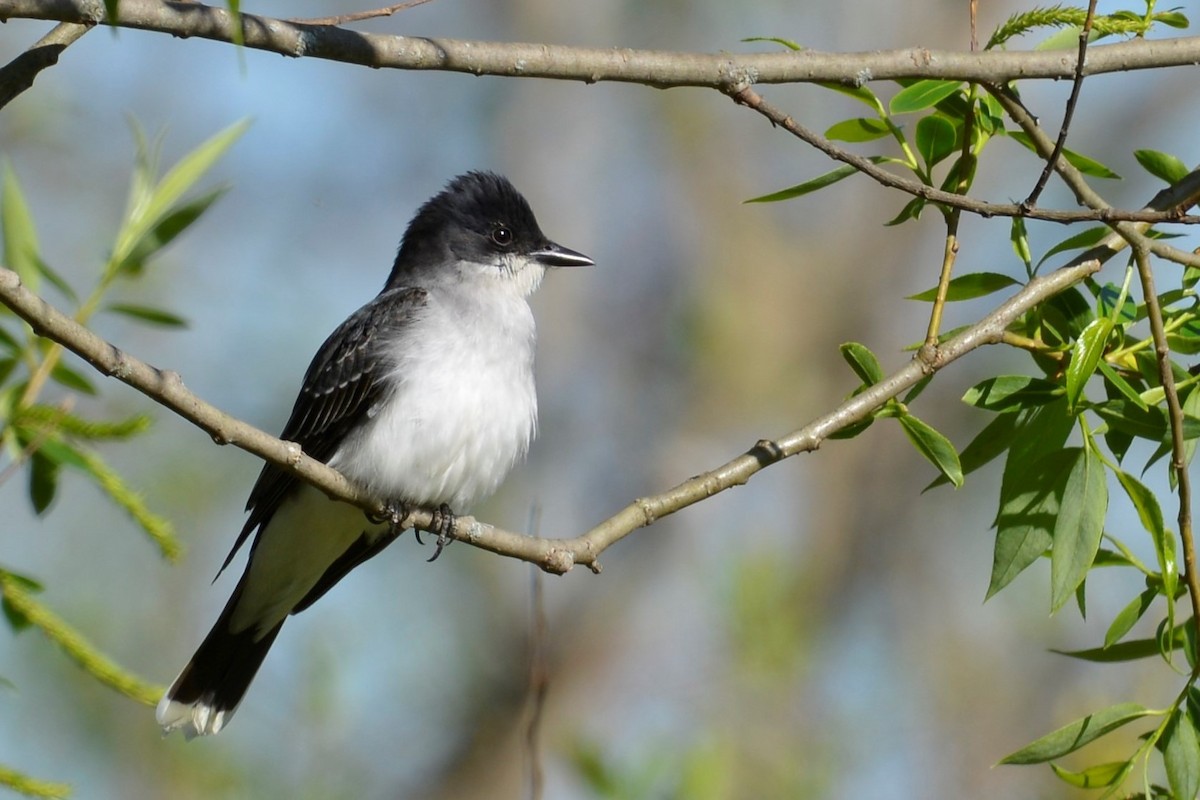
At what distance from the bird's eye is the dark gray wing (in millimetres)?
558

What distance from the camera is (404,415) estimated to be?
495 centimetres

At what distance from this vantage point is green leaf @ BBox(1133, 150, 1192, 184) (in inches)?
135

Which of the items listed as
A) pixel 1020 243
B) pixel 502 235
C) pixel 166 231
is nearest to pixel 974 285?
pixel 1020 243

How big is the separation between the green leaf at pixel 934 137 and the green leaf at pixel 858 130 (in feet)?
0.32

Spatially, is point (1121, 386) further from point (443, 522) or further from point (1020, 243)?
point (443, 522)

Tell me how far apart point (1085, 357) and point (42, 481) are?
2.16 metres

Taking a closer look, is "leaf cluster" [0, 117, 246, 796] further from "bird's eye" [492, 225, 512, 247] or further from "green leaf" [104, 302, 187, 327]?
"bird's eye" [492, 225, 512, 247]

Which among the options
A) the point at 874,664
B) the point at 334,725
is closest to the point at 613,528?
the point at 334,725

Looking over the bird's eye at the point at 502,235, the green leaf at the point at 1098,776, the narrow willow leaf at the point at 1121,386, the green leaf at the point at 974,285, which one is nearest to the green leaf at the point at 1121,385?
the narrow willow leaf at the point at 1121,386

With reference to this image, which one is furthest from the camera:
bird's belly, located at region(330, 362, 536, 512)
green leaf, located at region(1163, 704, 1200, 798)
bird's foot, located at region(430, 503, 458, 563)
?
bird's belly, located at region(330, 362, 536, 512)

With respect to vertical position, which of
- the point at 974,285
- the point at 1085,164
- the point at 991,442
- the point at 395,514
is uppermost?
the point at 1085,164

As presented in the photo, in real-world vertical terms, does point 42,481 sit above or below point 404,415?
below

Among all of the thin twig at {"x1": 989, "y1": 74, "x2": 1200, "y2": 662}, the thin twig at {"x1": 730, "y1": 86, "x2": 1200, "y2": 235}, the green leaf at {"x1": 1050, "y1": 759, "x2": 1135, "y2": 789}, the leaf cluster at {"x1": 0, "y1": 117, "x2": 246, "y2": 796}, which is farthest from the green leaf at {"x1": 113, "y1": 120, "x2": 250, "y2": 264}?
the green leaf at {"x1": 1050, "y1": 759, "x2": 1135, "y2": 789}

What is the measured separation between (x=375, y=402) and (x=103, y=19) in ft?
8.77
